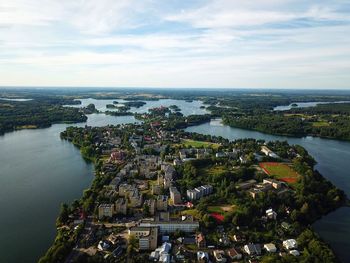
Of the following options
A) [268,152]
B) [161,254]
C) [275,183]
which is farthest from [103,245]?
[268,152]

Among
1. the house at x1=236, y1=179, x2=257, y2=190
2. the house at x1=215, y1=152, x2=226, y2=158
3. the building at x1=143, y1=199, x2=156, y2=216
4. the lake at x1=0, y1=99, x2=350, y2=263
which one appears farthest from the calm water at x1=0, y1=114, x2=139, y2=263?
the house at x1=215, y1=152, x2=226, y2=158

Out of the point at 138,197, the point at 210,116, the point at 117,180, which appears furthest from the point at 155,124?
the point at 138,197

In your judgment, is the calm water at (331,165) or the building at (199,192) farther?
the building at (199,192)

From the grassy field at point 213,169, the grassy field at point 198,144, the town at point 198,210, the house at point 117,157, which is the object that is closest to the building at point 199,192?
the town at point 198,210

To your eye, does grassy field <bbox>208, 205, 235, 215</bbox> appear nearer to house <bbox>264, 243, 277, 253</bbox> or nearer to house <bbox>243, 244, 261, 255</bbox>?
house <bbox>243, 244, 261, 255</bbox>

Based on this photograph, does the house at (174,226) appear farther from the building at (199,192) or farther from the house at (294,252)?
the house at (294,252)

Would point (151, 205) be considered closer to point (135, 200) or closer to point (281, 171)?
point (135, 200)
